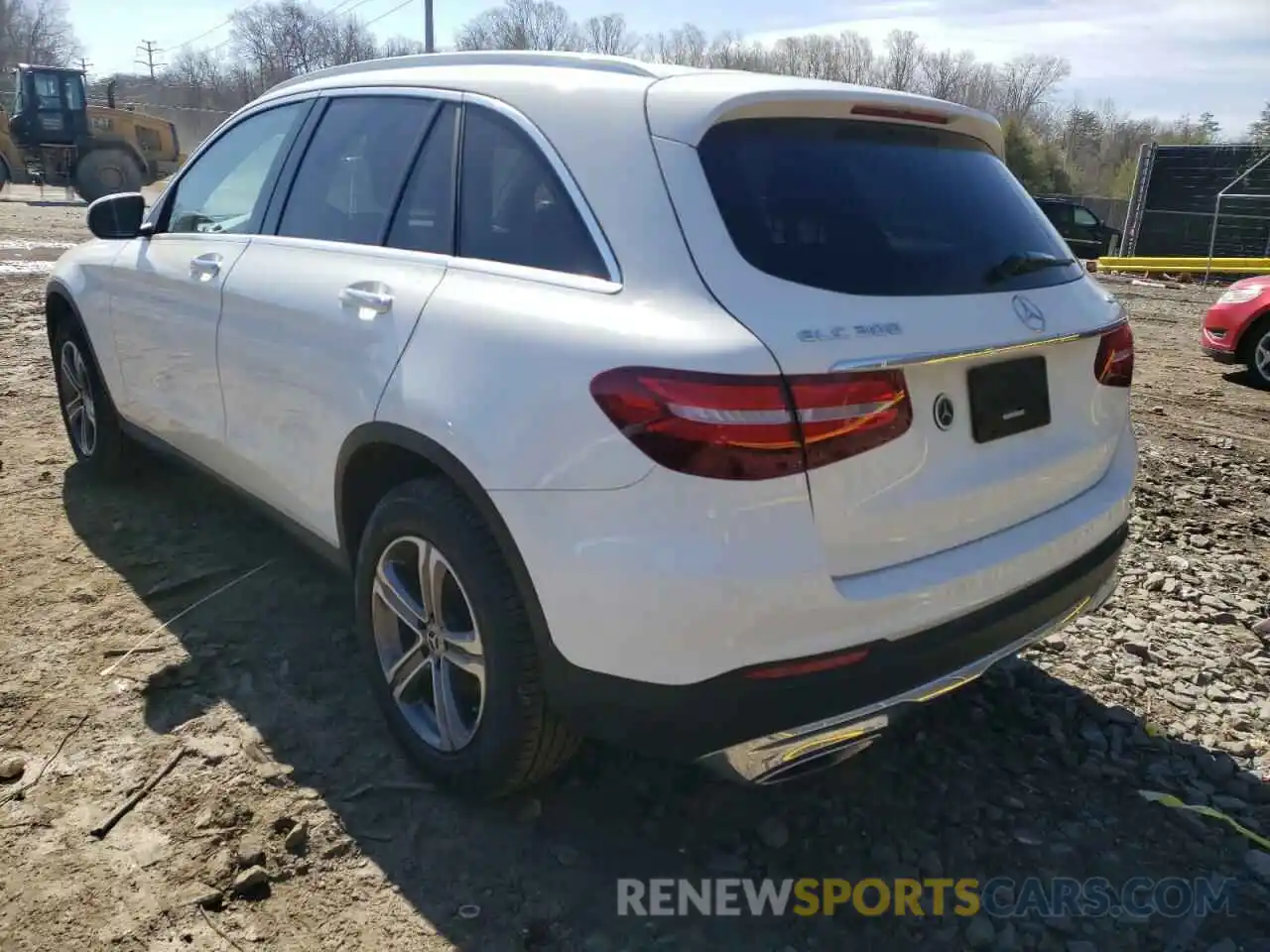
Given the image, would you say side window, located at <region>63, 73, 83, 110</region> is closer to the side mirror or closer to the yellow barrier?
the yellow barrier

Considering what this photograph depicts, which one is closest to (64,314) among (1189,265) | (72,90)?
(1189,265)

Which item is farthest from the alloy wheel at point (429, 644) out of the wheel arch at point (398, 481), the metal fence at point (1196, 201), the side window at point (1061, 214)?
the side window at point (1061, 214)

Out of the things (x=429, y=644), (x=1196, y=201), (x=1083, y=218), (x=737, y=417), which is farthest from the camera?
(x=1083, y=218)

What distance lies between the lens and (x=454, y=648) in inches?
97.4

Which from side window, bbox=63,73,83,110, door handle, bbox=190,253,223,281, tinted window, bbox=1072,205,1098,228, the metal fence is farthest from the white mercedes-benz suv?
side window, bbox=63,73,83,110

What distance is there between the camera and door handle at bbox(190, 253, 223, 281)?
134 inches

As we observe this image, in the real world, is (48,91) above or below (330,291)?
above

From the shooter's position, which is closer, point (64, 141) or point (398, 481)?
point (398, 481)

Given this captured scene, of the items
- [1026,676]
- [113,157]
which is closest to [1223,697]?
[1026,676]

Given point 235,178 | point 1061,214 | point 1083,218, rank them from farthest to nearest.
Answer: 1. point 1083,218
2. point 1061,214
3. point 235,178

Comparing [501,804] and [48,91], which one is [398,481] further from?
[48,91]

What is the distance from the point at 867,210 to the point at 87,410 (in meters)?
3.98

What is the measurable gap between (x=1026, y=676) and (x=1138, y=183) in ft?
74.4

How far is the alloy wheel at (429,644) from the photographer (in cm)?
246
